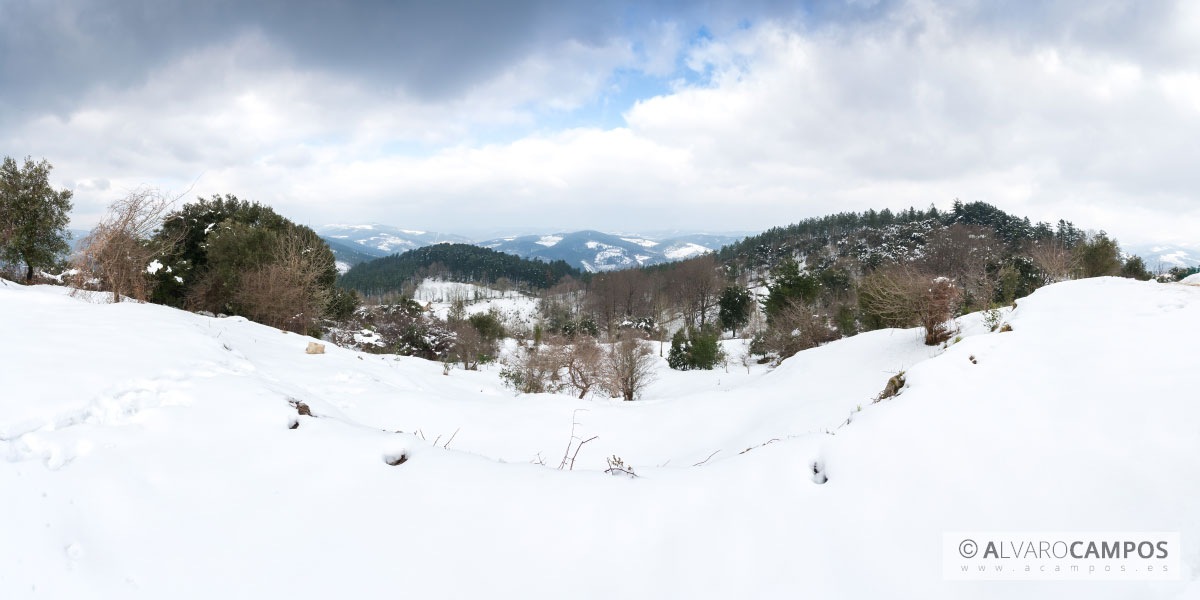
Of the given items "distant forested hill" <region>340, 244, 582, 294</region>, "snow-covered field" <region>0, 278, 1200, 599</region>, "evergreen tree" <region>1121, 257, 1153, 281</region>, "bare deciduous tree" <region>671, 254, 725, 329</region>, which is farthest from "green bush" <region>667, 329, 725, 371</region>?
"distant forested hill" <region>340, 244, 582, 294</region>

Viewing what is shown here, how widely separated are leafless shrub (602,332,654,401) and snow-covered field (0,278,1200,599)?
11.5m

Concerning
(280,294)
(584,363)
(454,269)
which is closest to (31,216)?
(280,294)

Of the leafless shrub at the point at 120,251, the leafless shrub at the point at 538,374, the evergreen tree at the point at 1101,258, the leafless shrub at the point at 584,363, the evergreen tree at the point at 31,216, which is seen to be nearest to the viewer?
the leafless shrub at the point at 120,251

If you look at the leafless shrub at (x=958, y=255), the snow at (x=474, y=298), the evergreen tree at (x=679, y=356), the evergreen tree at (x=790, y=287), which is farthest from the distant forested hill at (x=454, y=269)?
the evergreen tree at (x=679, y=356)

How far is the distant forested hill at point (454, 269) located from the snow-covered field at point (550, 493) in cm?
10455

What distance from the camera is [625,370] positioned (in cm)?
1542

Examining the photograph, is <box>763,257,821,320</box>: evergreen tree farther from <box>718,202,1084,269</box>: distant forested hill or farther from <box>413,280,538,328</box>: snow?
<box>413,280,538,328</box>: snow

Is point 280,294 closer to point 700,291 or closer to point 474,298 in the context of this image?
point 700,291

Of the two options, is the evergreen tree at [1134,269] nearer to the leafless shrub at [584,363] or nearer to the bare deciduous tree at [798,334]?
the bare deciduous tree at [798,334]

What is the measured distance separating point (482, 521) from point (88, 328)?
5.05 m

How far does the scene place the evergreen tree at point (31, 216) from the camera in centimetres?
1276

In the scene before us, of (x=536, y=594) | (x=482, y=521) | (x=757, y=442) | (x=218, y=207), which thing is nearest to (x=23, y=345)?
(x=482, y=521)

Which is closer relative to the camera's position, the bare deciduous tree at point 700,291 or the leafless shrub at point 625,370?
the leafless shrub at point 625,370

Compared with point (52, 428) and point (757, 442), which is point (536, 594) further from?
point (757, 442)
